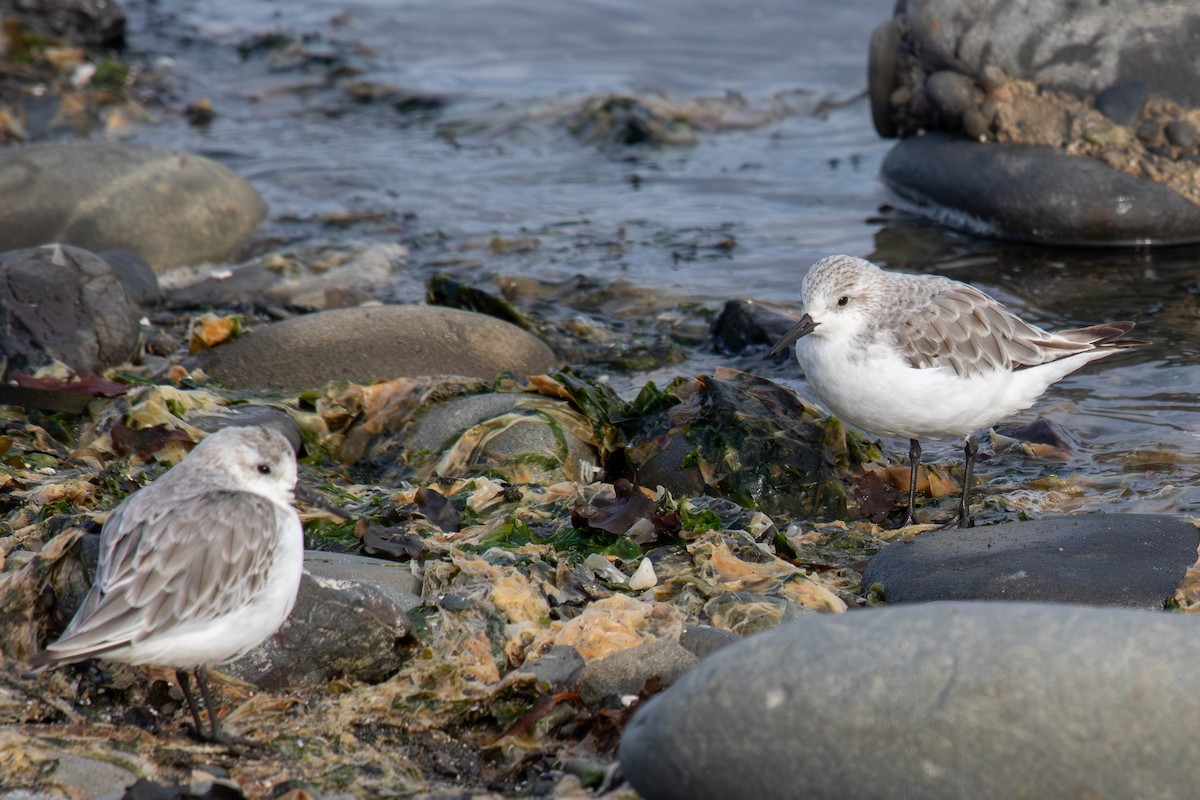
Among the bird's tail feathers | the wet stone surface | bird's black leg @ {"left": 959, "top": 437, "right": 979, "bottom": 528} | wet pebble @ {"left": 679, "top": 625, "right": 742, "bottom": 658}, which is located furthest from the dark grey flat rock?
wet pebble @ {"left": 679, "top": 625, "right": 742, "bottom": 658}

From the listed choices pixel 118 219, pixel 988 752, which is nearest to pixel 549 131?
pixel 118 219

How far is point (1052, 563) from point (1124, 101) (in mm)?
6010

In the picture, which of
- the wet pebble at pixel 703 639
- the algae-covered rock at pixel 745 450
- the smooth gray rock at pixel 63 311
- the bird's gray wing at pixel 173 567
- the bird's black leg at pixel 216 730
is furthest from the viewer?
the smooth gray rock at pixel 63 311

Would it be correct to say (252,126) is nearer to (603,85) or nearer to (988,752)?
(603,85)

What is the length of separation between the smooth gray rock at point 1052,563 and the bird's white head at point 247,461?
220cm

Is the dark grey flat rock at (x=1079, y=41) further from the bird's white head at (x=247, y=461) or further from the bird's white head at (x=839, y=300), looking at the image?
the bird's white head at (x=247, y=461)

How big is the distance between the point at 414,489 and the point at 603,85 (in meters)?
9.52

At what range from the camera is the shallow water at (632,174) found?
766cm

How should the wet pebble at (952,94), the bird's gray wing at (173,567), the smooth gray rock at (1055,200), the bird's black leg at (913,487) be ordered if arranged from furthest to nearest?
the wet pebble at (952,94)
the smooth gray rock at (1055,200)
the bird's black leg at (913,487)
the bird's gray wing at (173,567)

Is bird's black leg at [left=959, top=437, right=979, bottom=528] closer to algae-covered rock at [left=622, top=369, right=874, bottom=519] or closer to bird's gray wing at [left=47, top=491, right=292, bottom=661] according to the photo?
algae-covered rock at [left=622, top=369, right=874, bottom=519]

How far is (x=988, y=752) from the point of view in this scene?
2.90 metres

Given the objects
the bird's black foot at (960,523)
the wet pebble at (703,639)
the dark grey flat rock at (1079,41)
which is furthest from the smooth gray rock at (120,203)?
the wet pebble at (703,639)

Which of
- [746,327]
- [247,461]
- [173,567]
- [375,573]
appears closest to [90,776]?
[173,567]

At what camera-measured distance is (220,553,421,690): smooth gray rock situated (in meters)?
4.01
